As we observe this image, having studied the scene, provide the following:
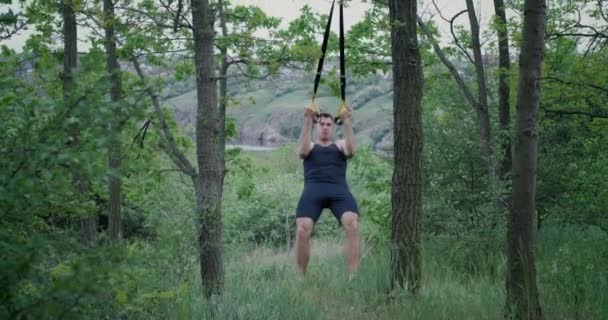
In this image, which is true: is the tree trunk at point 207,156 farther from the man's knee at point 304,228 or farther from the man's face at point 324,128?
the man's face at point 324,128

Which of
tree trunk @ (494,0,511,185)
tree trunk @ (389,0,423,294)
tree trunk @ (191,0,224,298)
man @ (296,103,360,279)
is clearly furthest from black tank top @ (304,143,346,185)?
tree trunk @ (494,0,511,185)

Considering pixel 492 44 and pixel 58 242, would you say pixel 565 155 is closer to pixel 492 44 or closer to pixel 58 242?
pixel 492 44

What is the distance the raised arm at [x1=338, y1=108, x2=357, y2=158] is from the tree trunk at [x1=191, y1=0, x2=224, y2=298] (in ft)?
5.04

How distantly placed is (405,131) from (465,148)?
6085 mm

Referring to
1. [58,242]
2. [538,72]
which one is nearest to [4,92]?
[58,242]

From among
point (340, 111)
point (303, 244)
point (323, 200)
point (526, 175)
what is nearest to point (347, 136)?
point (340, 111)

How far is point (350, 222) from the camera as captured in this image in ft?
24.7

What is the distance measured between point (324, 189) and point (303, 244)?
23.9 inches

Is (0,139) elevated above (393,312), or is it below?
above

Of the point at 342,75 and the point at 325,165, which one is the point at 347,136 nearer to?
the point at 325,165

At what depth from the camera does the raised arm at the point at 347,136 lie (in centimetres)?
743

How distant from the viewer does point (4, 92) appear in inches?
126

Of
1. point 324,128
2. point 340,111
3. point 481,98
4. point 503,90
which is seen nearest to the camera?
point 340,111

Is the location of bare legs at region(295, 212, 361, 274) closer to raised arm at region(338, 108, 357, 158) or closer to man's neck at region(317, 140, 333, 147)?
raised arm at region(338, 108, 357, 158)
